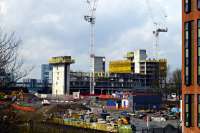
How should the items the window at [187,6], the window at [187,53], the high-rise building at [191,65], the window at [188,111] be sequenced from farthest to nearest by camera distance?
the window at [187,6]
the window at [187,53]
the window at [188,111]
the high-rise building at [191,65]

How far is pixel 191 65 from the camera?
43.7 metres

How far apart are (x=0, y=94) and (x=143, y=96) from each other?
337ft

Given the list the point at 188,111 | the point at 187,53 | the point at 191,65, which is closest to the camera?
the point at 188,111

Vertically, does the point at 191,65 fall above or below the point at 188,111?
above

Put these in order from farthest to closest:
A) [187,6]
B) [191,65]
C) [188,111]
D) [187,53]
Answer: [187,6] < [187,53] < [191,65] < [188,111]

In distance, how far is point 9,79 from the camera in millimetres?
20422

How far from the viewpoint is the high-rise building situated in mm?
42719

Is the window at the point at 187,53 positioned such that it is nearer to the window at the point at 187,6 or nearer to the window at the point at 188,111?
the window at the point at 187,6

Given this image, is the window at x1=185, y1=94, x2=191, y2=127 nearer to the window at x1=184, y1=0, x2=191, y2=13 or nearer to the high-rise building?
the high-rise building

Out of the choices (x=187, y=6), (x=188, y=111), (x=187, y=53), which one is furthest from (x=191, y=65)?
(x=187, y=6)

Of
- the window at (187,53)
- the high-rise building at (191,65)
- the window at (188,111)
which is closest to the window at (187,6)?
the high-rise building at (191,65)

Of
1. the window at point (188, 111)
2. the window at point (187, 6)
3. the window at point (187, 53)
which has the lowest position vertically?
the window at point (188, 111)

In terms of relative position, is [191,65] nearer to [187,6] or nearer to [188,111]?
[188,111]

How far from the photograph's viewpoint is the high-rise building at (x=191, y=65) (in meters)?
42.7
